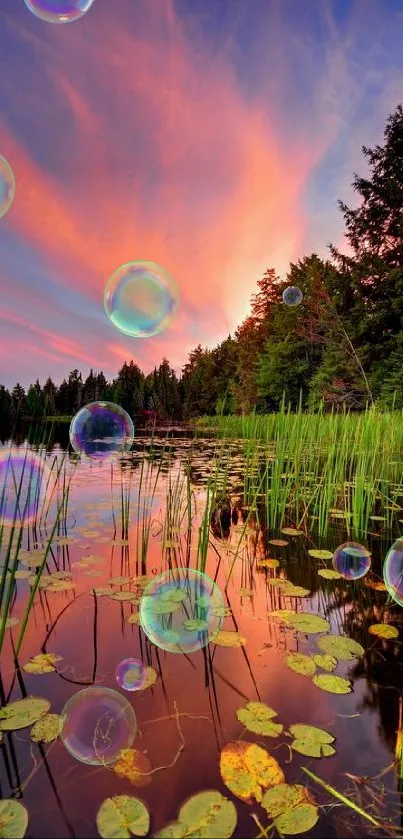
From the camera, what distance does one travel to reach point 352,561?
12.3 feet

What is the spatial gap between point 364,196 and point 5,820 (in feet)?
98.8

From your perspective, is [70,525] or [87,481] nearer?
[70,525]

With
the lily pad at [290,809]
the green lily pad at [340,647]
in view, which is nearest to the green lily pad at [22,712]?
the lily pad at [290,809]

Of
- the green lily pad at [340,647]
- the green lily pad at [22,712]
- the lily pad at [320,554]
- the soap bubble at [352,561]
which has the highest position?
the soap bubble at [352,561]

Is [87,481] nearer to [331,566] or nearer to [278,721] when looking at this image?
[331,566]

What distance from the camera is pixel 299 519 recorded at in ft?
19.5

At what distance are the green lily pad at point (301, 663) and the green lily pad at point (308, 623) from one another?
31 cm

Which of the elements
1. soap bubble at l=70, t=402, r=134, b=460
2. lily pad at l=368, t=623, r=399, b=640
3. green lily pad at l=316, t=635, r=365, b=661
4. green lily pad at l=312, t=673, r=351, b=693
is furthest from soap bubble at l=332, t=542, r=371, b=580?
soap bubble at l=70, t=402, r=134, b=460

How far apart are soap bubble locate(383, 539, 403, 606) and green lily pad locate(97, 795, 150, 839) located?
191cm

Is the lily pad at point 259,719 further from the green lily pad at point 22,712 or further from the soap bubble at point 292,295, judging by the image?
the soap bubble at point 292,295

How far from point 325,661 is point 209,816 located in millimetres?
1213

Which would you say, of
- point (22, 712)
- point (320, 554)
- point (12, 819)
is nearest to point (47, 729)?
point (22, 712)

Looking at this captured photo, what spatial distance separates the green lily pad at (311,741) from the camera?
5.88ft

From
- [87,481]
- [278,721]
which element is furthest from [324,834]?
[87,481]
